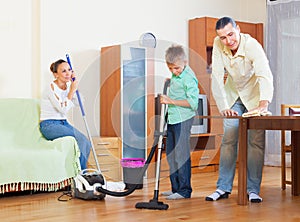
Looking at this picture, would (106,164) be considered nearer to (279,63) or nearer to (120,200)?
(120,200)

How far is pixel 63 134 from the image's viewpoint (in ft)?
14.0

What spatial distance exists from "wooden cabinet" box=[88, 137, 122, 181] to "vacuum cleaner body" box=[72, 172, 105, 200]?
235mm

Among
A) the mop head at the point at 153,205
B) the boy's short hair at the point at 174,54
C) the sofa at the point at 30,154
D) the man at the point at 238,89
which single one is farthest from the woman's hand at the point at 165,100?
the sofa at the point at 30,154

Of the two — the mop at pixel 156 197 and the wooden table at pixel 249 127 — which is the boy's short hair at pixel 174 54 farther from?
the wooden table at pixel 249 127

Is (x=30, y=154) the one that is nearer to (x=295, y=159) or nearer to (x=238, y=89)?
(x=238, y=89)

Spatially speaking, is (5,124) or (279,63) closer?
(5,124)

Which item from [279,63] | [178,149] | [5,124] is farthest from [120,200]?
[279,63]

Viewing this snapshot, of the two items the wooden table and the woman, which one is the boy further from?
the woman

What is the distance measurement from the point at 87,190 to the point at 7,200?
0.58 meters

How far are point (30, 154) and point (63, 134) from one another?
0.40m

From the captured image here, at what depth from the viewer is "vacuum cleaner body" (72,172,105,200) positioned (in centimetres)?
374

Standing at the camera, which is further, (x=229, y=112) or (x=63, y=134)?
(x=63, y=134)

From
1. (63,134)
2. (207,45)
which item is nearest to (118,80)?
(63,134)

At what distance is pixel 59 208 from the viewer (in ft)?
11.4
